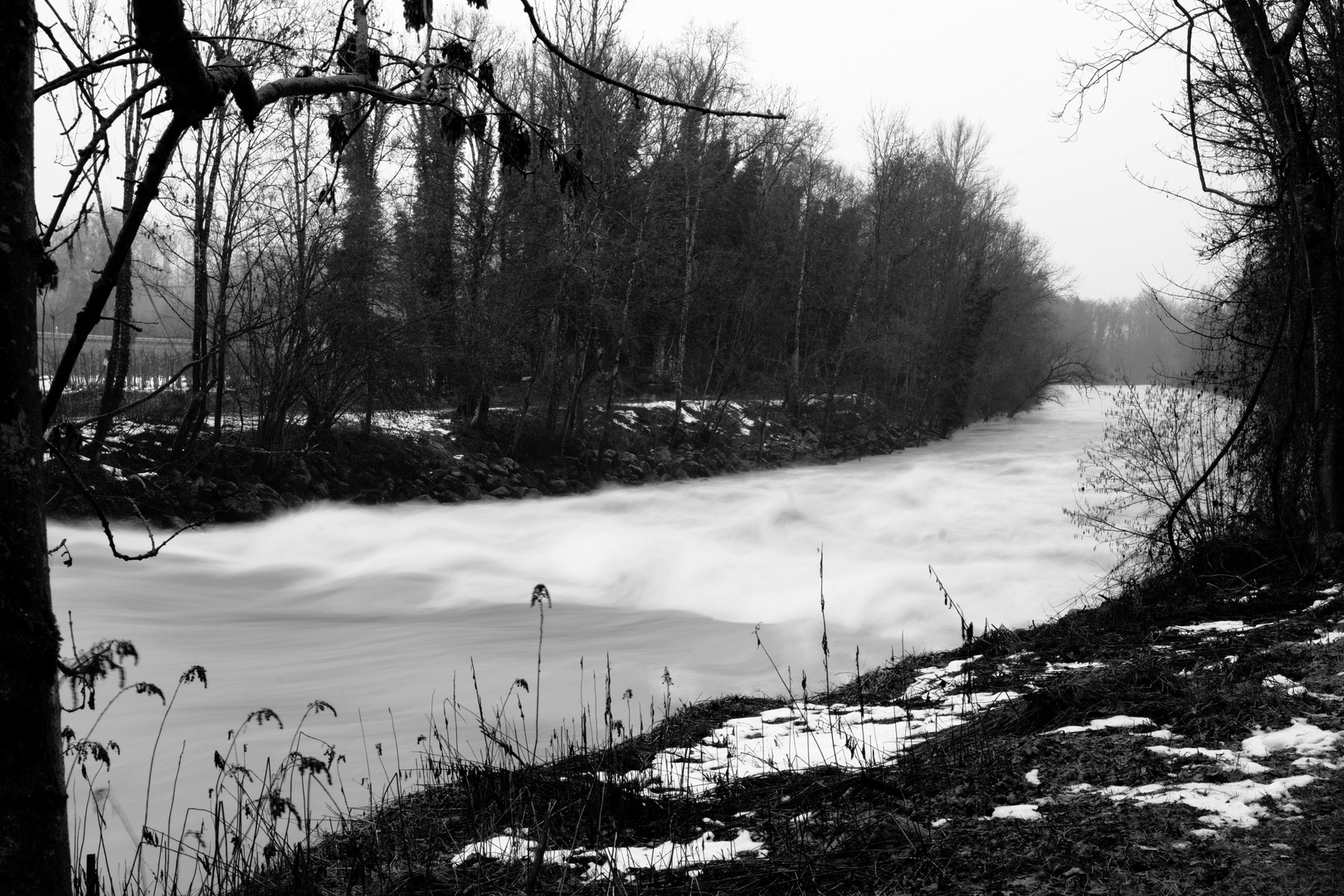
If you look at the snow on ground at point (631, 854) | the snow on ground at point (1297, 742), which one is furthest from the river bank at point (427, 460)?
the snow on ground at point (1297, 742)

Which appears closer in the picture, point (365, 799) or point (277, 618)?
point (365, 799)

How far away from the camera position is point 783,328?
33.1 metres

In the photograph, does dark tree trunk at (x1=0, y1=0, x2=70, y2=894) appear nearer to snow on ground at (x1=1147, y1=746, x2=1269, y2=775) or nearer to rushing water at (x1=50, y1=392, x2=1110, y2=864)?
rushing water at (x1=50, y1=392, x2=1110, y2=864)

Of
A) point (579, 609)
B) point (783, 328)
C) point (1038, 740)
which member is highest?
point (783, 328)

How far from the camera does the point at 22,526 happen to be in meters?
1.60

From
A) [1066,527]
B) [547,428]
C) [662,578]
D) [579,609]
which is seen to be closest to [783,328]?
[547,428]

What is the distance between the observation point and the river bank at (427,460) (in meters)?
15.7

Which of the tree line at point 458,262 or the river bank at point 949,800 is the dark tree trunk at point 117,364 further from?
the river bank at point 949,800

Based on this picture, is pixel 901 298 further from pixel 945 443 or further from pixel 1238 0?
pixel 1238 0

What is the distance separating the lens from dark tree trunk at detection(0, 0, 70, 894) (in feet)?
5.19

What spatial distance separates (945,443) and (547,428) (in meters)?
20.2

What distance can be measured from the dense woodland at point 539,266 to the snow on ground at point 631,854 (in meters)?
2.54

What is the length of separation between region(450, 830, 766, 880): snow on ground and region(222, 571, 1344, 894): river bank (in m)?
0.01

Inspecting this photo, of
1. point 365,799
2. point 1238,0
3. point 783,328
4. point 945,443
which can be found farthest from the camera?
point 945,443
